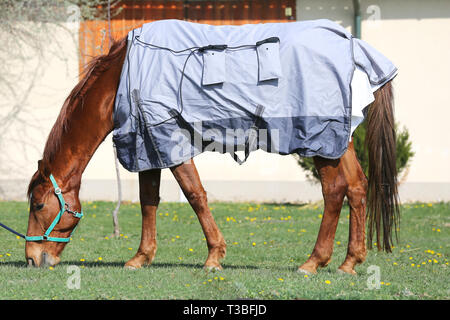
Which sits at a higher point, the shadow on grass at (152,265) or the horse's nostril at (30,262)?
the horse's nostril at (30,262)

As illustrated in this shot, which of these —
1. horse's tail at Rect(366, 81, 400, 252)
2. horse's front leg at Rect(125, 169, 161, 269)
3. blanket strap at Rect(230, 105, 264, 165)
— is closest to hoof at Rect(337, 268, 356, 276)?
horse's tail at Rect(366, 81, 400, 252)

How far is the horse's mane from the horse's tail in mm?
2270

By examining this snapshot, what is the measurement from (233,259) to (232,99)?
7.11 ft

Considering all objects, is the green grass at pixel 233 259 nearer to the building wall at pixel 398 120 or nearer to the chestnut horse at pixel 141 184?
the chestnut horse at pixel 141 184

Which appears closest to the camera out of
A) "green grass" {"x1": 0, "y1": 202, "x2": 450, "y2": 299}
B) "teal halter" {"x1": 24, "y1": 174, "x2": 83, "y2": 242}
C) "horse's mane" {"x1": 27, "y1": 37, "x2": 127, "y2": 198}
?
"green grass" {"x1": 0, "y1": 202, "x2": 450, "y2": 299}

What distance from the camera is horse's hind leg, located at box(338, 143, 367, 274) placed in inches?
220

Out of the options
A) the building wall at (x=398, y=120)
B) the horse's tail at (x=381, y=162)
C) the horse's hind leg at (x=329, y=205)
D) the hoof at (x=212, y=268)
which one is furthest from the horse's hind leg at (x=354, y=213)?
the building wall at (x=398, y=120)

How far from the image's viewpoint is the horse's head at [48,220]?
547 cm

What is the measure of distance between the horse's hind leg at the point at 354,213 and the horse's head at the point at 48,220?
7.37 ft

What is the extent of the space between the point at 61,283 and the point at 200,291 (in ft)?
3.35

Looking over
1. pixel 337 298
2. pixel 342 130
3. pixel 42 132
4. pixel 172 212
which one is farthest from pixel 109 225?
pixel 337 298

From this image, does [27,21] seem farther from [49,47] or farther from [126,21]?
[126,21]

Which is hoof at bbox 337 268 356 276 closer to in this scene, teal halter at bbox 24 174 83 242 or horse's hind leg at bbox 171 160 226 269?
horse's hind leg at bbox 171 160 226 269

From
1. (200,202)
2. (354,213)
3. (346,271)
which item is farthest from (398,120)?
(200,202)
